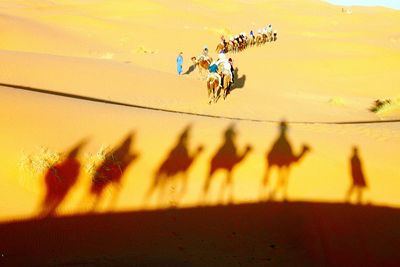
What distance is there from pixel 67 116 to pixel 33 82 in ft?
26.6

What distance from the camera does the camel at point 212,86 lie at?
1523cm

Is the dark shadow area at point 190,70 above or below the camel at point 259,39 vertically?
below

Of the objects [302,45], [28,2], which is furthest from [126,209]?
[28,2]

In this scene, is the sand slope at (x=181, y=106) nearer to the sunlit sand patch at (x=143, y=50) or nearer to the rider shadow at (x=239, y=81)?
the rider shadow at (x=239, y=81)

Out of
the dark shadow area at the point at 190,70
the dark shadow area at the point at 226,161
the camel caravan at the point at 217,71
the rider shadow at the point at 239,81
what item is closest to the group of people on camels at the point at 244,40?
the camel caravan at the point at 217,71

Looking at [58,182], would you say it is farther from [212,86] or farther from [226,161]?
[212,86]

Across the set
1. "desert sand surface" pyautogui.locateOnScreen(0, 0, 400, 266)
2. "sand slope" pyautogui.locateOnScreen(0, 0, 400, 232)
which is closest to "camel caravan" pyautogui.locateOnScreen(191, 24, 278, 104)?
"desert sand surface" pyautogui.locateOnScreen(0, 0, 400, 266)

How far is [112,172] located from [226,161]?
79.5 inches

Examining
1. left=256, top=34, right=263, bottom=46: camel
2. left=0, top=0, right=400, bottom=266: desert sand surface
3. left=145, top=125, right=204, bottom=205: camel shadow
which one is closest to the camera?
left=0, top=0, right=400, bottom=266: desert sand surface

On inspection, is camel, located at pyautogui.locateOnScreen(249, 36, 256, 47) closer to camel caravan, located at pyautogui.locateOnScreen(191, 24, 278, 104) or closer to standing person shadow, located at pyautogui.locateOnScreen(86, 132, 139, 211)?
camel caravan, located at pyautogui.locateOnScreen(191, 24, 278, 104)

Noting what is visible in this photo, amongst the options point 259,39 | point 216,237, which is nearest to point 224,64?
point 216,237

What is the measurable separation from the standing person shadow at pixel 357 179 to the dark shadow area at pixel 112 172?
3.60 metres

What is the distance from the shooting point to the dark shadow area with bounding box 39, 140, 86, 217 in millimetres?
5465

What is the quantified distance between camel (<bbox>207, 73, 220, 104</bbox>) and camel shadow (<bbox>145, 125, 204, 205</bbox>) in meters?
7.92
